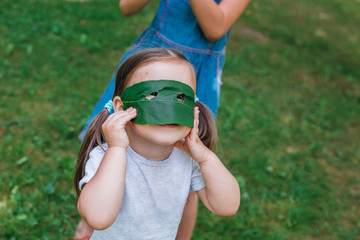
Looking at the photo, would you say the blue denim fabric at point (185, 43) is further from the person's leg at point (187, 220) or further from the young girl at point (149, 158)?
the person's leg at point (187, 220)

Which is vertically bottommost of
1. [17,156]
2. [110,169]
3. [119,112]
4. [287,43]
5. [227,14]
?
[287,43]

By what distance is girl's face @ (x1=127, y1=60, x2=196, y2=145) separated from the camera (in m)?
1.50

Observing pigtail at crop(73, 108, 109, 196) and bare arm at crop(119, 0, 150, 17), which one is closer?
pigtail at crop(73, 108, 109, 196)

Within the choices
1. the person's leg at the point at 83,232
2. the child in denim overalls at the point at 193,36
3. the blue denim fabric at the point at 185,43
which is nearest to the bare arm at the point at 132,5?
the child in denim overalls at the point at 193,36

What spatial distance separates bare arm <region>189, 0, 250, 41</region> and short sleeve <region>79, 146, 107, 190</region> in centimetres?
85

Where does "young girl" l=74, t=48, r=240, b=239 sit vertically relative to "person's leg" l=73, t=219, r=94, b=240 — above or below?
above

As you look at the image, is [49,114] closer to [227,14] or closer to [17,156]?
[17,156]

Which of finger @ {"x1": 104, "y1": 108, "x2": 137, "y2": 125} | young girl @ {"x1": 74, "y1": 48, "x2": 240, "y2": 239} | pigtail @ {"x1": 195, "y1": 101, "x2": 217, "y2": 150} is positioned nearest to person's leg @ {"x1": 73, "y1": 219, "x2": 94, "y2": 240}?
young girl @ {"x1": 74, "y1": 48, "x2": 240, "y2": 239}

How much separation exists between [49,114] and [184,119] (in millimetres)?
2754

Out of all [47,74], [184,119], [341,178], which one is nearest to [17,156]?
[47,74]

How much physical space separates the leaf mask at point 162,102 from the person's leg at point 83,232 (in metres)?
1.32

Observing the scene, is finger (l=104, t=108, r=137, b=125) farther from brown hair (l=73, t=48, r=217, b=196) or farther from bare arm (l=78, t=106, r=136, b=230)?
brown hair (l=73, t=48, r=217, b=196)

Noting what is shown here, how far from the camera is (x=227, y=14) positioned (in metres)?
2.05

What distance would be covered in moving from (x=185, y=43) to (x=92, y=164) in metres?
0.94
